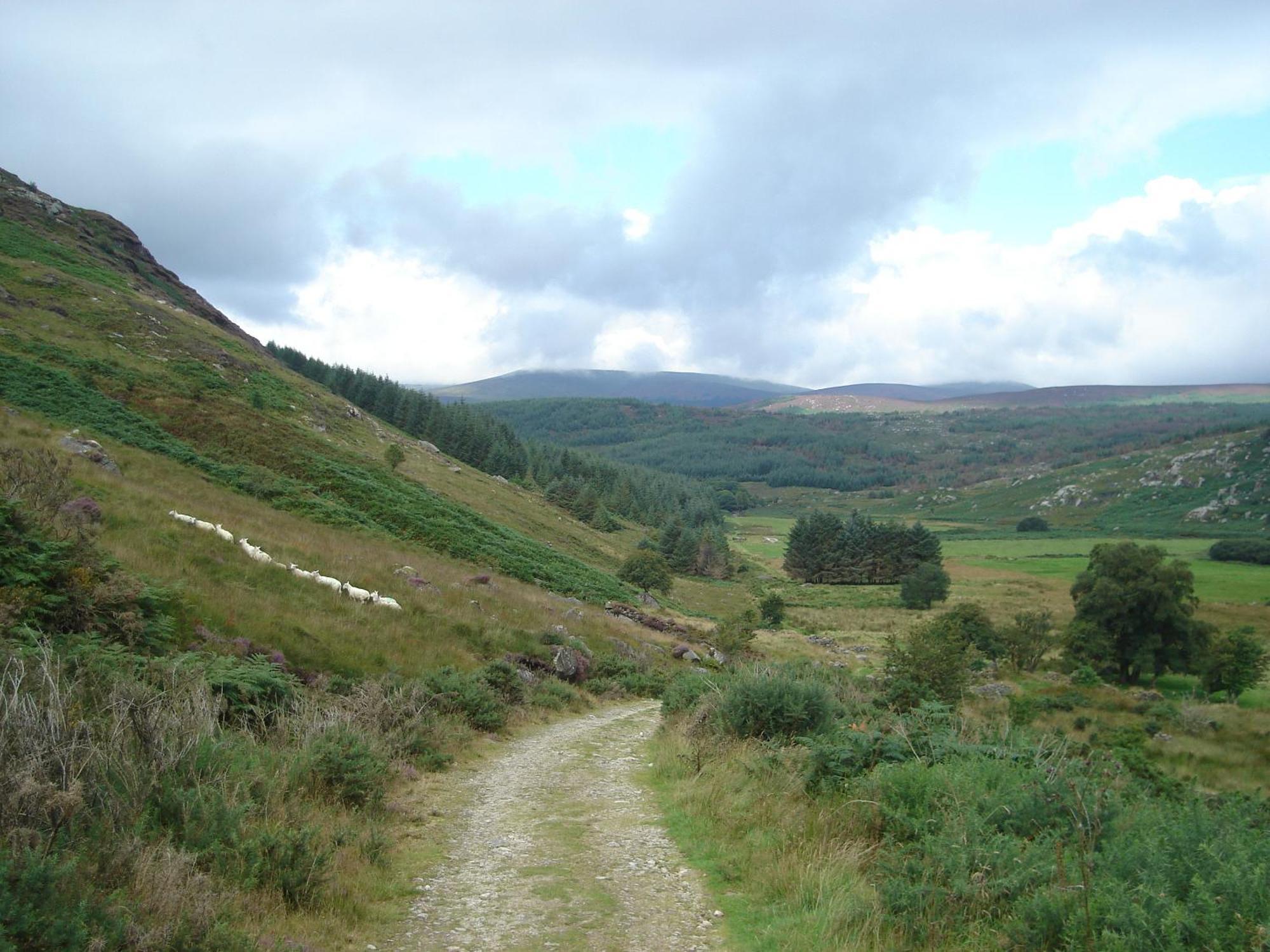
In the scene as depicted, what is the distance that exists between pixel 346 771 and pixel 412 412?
10887 cm

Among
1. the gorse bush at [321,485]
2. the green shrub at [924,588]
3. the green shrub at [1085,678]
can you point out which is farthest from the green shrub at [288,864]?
the green shrub at [924,588]

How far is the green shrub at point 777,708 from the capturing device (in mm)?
10602

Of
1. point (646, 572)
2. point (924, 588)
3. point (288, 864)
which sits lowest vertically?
point (924, 588)

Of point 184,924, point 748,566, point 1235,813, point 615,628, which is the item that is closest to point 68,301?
point 615,628

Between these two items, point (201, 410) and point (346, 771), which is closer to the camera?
point (346, 771)

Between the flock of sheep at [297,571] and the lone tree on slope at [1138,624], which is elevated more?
the flock of sheep at [297,571]

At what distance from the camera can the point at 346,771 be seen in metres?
8.34

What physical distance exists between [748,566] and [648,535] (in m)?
15.8

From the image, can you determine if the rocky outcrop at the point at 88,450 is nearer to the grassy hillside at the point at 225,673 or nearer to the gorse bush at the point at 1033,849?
the grassy hillside at the point at 225,673

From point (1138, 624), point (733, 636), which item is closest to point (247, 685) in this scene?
point (733, 636)

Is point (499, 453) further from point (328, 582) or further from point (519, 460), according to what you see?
point (328, 582)

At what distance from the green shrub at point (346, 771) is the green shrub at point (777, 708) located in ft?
16.4

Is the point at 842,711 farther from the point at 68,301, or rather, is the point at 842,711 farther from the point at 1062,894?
the point at 68,301

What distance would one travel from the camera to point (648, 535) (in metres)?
110
